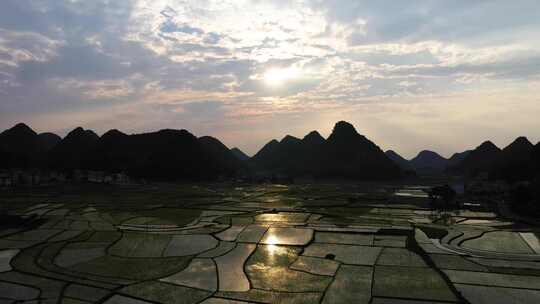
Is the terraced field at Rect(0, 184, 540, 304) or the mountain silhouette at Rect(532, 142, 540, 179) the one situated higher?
the mountain silhouette at Rect(532, 142, 540, 179)

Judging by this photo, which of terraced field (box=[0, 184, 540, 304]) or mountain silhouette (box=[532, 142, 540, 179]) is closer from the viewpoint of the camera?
terraced field (box=[0, 184, 540, 304])

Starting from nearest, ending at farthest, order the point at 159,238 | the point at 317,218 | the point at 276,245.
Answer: the point at 276,245 < the point at 159,238 < the point at 317,218

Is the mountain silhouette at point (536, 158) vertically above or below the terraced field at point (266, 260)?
above

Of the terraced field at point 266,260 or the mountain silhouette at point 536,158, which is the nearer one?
the terraced field at point 266,260

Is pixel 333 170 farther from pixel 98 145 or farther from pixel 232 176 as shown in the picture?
pixel 98 145

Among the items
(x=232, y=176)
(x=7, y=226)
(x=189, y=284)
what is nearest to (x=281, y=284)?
(x=189, y=284)

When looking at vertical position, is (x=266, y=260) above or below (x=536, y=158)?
below

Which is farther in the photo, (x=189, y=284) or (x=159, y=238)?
(x=159, y=238)

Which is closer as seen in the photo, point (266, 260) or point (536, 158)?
point (266, 260)
